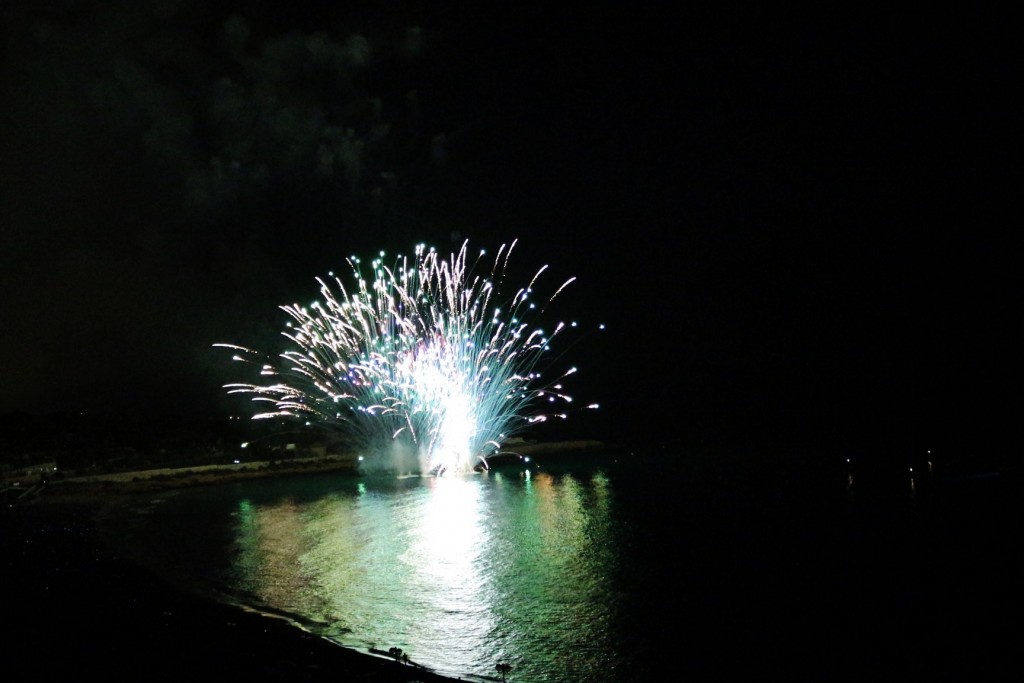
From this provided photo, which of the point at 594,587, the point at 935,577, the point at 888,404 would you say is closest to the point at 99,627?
the point at 594,587

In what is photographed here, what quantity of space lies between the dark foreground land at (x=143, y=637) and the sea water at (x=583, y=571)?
894 millimetres

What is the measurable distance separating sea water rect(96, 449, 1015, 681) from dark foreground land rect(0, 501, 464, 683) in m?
0.89

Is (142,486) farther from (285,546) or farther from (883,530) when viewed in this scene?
(883,530)

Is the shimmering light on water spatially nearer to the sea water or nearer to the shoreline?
the sea water

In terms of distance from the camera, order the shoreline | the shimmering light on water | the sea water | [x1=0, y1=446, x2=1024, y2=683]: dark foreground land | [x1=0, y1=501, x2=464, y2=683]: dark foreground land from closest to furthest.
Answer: [x1=0, y1=501, x2=464, y2=683]: dark foreground land, the shoreline, [x1=0, y1=446, x2=1024, y2=683]: dark foreground land, the sea water, the shimmering light on water

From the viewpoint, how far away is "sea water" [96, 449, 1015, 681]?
8.48 metres

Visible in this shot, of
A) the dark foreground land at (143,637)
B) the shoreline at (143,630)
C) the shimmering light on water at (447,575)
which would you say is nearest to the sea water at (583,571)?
the shimmering light on water at (447,575)

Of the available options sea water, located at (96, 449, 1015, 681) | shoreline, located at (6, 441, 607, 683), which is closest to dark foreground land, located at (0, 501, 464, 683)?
shoreline, located at (6, 441, 607, 683)

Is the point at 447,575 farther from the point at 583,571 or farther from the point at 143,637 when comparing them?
the point at 143,637

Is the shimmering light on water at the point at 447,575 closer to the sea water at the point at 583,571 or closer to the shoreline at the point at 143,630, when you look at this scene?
the sea water at the point at 583,571

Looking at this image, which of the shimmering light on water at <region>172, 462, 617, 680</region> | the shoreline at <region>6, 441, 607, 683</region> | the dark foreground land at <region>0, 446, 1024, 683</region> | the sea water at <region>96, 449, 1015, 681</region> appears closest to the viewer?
the shoreline at <region>6, 441, 607, 683</region>

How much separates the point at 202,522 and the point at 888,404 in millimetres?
62031

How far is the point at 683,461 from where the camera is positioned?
1497 inches

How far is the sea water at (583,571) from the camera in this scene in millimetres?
8484
